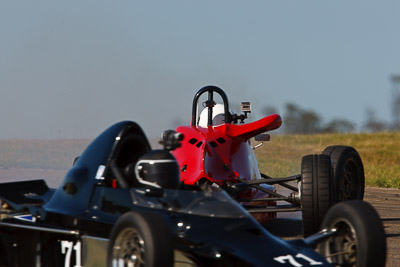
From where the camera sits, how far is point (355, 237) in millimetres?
6207

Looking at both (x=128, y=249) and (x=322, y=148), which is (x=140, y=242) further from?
(x=322, y=148)

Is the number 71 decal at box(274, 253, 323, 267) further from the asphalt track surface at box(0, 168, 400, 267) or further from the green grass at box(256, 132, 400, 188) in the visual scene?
the green grass at box(256, 132, 400, 188)

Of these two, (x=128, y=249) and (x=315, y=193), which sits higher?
(x=315, y=193)

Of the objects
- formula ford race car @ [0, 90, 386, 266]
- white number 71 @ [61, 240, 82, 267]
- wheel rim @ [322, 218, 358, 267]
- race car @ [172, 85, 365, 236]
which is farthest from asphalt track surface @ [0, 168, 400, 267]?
white number 71 @ [61, 240, 82, 267]

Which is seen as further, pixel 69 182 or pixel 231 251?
pixel 69 182

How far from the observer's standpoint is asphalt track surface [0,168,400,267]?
10.1 meters

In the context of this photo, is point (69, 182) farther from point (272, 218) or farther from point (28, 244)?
point (272, 218)

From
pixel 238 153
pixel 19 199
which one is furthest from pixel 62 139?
pixel 19 199

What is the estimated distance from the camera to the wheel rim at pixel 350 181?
10.5 metres

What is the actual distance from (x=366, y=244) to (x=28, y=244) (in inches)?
112

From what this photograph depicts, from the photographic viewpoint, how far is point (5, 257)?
25.3 feet

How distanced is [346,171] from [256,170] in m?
1.51

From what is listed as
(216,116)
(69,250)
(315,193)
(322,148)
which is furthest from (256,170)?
(322,148)

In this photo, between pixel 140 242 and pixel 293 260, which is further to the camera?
pixel 293 260
